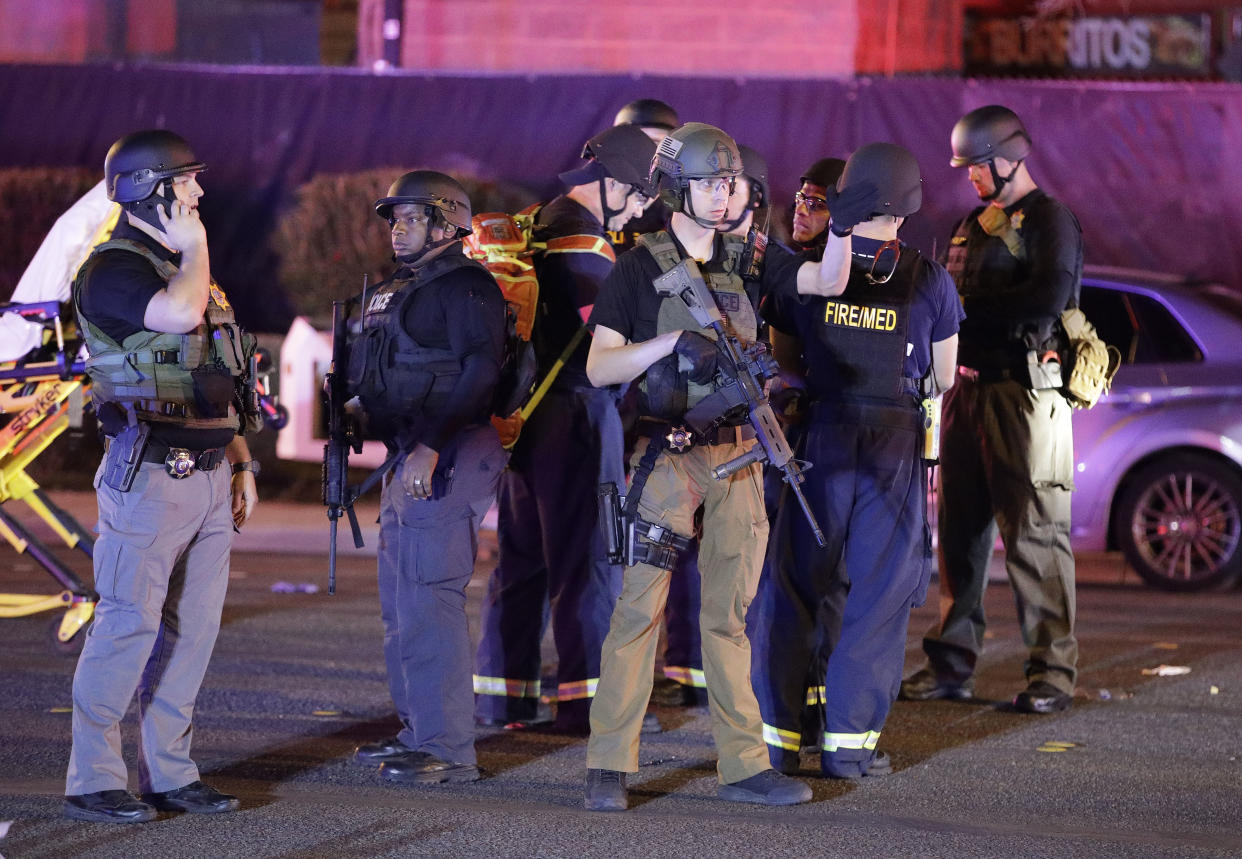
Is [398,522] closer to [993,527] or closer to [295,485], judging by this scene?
[993,527]

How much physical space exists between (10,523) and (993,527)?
4555 millimetres

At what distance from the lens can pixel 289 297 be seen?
49.4 ft

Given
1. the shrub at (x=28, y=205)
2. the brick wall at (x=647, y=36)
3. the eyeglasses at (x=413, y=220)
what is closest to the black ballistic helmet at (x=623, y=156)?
the eyeglasses at (x=413, y=220)

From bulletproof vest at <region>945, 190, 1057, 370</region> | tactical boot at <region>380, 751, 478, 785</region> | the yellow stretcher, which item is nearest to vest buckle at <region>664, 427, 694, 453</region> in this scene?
tactical boot at <region>380, 751, 478, 785</region>

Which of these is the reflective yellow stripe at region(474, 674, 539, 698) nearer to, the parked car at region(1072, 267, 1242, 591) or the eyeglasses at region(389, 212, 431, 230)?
the eyeglasses at region(389, 212, 431, 230)

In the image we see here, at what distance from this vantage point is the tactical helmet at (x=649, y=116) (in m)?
7.77

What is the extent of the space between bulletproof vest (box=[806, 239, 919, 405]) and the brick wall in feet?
31.8

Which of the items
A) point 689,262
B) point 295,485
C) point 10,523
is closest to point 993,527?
point 689,262

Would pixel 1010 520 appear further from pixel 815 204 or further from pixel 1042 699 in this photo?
pixel 815 204

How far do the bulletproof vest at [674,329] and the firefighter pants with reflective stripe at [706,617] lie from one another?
0.56ft

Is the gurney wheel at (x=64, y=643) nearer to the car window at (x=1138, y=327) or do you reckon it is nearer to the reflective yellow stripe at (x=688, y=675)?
the reflective yellow stripe at (x=688, y=675)

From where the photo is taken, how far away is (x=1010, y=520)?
25.1 feet

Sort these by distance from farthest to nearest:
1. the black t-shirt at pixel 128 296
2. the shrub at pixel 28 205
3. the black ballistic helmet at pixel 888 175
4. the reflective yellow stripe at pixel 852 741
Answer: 1. the shrub at pixel 28 205
2. the reflective yellow stripe at pixel 852 741
3. the black ballistic helmet at pixel 888 175
4. the black t-shirt at pixel 128 296

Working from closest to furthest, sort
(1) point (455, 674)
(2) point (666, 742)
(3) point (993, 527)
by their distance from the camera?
(1) point (455, 674), (2) point (666, 742), (3) point (993, 527)
